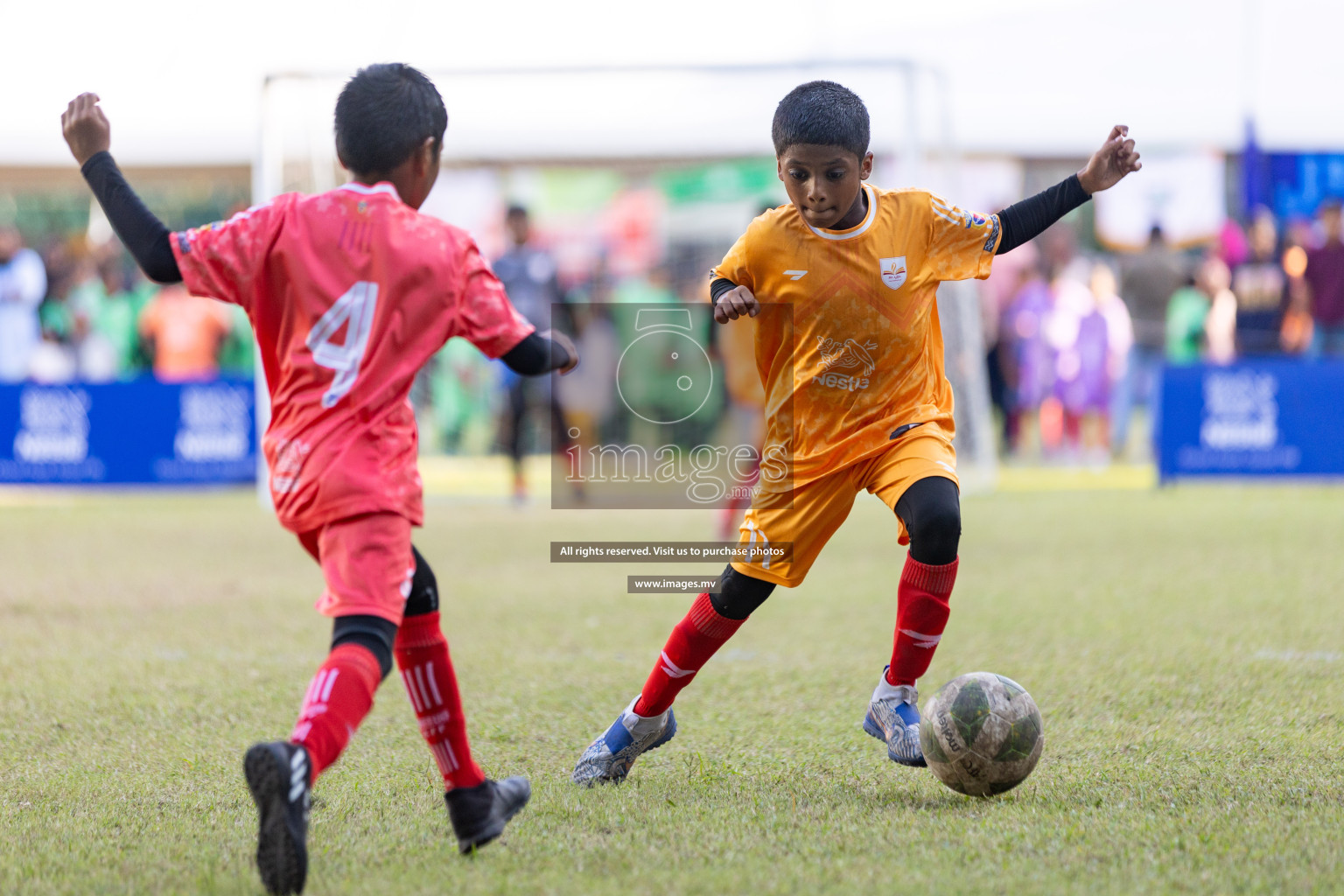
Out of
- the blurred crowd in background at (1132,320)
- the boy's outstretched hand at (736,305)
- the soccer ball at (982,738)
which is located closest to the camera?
the soccer ball at (982,738)

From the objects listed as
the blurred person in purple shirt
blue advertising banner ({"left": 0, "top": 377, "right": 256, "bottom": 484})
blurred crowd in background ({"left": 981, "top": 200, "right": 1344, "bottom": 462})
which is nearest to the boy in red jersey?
blue advertising banner ({"left": 0, "top": 377, "right": 256, "bottom": 484})

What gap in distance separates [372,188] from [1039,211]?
1.85 metres

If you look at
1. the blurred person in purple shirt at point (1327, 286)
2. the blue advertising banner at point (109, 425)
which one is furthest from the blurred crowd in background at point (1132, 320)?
the blue advertising banner at point (109, 425)

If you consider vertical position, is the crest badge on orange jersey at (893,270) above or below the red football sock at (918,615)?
above

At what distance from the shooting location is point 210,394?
41.7 feet

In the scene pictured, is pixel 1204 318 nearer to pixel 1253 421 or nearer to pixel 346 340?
pixel 1253 421

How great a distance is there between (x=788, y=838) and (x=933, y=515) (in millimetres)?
968

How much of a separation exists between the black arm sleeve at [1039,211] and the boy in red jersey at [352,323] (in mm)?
1505

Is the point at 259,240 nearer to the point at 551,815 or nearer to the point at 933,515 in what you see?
the point at 551,815

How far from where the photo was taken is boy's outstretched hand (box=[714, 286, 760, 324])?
12.1 ft

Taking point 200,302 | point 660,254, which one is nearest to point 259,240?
point 200,302

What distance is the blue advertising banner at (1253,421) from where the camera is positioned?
12.2 meters

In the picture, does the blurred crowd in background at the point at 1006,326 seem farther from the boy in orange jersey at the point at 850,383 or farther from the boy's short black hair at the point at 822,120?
the boy's short black hair at the point at 822,120

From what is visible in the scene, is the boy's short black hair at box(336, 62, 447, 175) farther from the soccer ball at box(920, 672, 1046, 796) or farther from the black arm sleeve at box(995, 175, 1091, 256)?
the soccer ball at box(920, 672, 1046, 796)
